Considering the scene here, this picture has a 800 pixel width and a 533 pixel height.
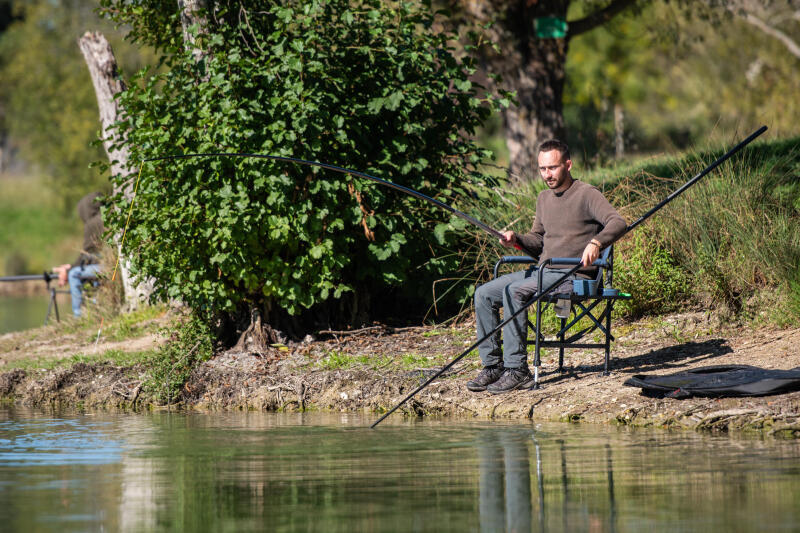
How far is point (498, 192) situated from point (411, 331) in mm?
1610

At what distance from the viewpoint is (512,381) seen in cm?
860

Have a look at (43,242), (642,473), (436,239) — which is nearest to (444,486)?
(642,473)

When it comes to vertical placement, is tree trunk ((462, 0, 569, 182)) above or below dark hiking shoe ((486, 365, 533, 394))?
above

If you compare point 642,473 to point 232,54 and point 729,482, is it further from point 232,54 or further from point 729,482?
point 232,54

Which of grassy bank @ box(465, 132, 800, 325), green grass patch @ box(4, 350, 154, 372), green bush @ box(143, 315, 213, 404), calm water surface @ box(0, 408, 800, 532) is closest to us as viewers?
calm water surface @ box(0, 408, 800, 532)

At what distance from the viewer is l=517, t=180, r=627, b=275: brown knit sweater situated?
848cm

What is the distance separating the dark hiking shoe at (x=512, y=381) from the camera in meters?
8.59

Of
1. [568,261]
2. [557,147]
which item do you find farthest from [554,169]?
[568,261]

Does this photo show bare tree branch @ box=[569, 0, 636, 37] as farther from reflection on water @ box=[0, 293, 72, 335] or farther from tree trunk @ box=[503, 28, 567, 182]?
reflection on water @ box=[0, 293, 72, 335]

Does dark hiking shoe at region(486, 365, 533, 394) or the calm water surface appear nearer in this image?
the calm water surface

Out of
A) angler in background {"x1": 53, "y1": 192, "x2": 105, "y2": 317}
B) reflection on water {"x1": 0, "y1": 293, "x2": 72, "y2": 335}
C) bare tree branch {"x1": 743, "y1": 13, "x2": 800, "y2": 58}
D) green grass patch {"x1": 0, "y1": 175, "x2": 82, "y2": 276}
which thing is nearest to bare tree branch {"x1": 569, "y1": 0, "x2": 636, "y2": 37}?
angler in background {"x1": 53, "y1": 192, "x2": 105, "y2": 317}

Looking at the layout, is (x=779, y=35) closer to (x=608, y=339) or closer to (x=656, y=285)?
(x=656, y=285)

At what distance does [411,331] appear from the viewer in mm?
11203

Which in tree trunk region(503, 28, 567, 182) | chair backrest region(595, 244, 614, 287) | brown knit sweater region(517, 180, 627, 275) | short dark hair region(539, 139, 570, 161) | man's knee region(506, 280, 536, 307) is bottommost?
man's knee region(506, 280, 536, 307)
